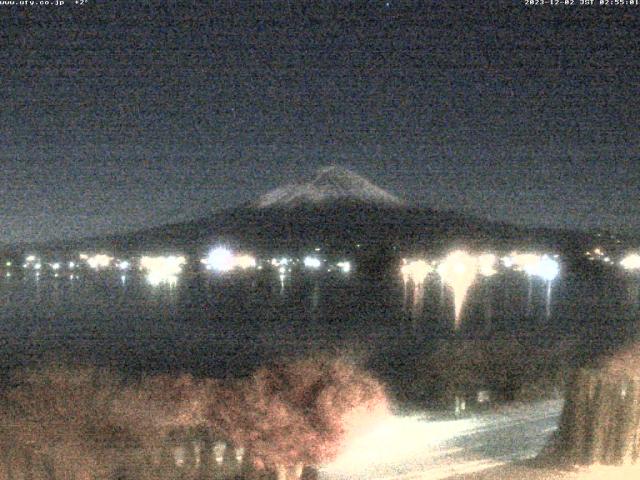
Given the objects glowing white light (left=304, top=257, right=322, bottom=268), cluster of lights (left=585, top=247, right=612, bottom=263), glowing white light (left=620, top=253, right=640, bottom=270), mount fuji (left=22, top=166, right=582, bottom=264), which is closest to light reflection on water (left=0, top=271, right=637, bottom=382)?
glowing white light (left=620, top=253, right=640, bottom=270)

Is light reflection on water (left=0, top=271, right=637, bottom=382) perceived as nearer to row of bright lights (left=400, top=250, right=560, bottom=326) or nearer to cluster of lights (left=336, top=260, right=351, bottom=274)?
row of bright lights (left=400, top=250, right=560, bottom=326)

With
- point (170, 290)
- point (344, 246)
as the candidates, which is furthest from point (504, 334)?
point (344, 246)

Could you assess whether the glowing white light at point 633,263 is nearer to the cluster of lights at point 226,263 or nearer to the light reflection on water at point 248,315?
the light reflection on water at point 248,315

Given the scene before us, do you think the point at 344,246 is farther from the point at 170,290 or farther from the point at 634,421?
the point at 634,421

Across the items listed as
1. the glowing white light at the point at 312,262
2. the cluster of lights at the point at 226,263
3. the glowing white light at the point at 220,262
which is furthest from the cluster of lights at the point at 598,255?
the glowing white light at the point at 220,262

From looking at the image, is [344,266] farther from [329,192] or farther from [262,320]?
[329,192]
